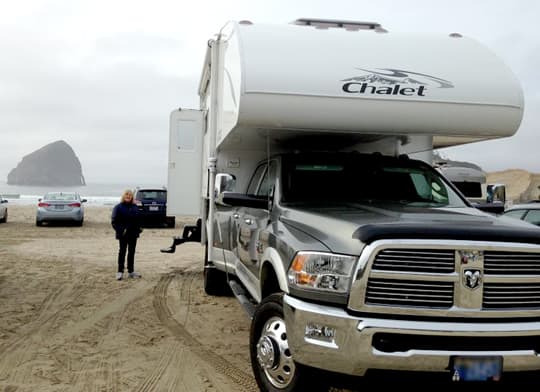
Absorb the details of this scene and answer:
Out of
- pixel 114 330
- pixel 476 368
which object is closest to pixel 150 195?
pixel 114 330

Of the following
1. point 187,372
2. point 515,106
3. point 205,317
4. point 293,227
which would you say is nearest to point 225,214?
point 205,317

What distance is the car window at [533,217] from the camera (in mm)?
8482

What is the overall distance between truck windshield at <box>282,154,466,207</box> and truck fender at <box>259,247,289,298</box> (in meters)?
0.76

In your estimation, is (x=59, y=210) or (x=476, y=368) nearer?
(x=476, y=368)

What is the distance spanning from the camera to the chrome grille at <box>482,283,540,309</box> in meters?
3.74

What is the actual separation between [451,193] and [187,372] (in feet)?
10.2

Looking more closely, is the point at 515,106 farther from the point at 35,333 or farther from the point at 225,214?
the point at 35,333

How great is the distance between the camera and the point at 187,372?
5.35 metres

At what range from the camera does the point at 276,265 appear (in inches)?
172

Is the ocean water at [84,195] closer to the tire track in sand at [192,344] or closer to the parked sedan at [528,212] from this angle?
the tire track in sand at [192,344]

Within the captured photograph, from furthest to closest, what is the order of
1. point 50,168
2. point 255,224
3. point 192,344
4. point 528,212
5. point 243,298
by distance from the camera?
1. point 50,168
2. point 528,212
3. point 192,344
4. point 243,298
5. point 255,224

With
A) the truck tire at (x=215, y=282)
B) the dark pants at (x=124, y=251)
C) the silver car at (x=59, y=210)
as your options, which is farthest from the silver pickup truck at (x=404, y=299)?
the silver car at (x=59, y=210)

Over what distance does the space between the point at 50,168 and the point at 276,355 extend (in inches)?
6563

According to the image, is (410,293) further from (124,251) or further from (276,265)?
(124,251)
